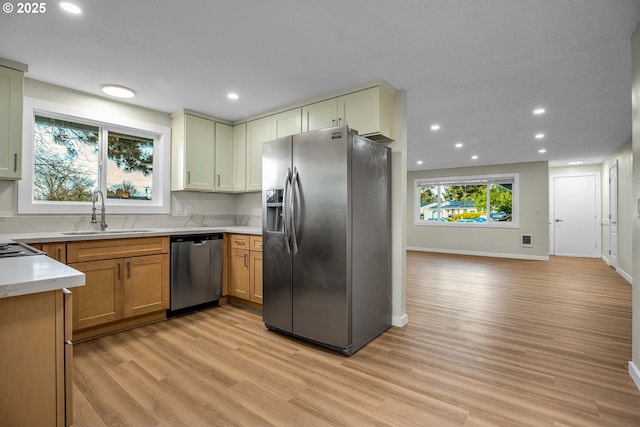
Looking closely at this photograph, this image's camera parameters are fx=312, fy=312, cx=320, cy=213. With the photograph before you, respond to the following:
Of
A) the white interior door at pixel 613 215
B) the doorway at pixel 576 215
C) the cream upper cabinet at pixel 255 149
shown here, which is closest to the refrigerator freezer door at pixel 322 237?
the cream upper cabinet at pixel 255 149

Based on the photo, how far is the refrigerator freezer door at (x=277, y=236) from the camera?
9.10 feet

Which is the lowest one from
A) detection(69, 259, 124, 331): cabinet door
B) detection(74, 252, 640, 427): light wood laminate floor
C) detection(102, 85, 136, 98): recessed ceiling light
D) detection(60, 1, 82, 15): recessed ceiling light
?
detection(74, 252, 640, 427): light wood laminate floor

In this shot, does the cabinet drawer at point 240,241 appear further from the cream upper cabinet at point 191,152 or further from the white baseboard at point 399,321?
the white baseboard at point 399,321

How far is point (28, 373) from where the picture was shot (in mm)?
1100

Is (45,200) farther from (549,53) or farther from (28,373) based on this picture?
(549,53)

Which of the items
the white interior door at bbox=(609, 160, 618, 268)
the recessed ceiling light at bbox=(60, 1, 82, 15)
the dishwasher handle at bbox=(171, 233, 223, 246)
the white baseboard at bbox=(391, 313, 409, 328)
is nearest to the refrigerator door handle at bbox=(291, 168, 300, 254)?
the white baseboard at bbox=(391, 313, 409, 328)

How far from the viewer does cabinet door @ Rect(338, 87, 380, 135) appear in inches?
113

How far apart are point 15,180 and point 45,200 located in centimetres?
32

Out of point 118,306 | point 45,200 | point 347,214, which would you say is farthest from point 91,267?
point 347,214

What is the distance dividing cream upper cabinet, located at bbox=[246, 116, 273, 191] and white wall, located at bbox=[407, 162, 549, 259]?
6.42m

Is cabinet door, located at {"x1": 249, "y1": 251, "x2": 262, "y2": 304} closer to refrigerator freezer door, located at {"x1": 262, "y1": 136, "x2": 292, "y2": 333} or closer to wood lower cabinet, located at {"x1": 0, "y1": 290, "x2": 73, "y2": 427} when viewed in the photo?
refrigerator freezer door, located at {"x1": 262, "y1": 136, "x2": 292, "y2": 333}

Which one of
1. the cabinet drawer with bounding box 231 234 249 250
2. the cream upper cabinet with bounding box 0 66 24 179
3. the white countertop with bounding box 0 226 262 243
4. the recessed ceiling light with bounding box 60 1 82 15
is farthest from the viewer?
the cabinet drawer with bounding box 231 234 249 250

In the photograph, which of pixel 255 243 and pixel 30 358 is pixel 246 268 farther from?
pixel 30 358

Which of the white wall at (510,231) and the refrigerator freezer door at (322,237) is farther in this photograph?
the white wall at (510,231)
